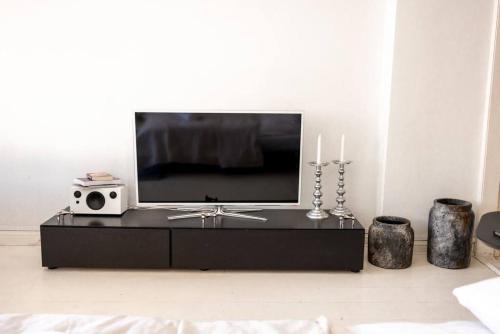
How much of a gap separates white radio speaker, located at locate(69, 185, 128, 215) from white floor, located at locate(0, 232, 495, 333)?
43 centimetres

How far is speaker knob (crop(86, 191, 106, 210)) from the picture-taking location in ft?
11.5

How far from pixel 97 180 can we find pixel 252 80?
4.44 feet

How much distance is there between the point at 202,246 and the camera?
130 inches

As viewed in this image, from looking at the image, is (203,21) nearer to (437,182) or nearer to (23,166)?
(23,166)

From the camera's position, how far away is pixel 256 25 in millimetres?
3635

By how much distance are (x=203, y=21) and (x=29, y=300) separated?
2224mm

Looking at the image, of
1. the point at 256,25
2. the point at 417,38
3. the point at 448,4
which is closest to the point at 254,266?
the point at 256,25

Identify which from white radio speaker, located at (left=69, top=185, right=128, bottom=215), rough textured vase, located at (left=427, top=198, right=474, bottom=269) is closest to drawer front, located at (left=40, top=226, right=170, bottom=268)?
white radio speaker, located at (left=69, top=185, right=128, bottom=215)

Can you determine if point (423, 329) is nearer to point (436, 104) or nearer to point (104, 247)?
point (104, 247)

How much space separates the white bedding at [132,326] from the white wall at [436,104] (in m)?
2.55

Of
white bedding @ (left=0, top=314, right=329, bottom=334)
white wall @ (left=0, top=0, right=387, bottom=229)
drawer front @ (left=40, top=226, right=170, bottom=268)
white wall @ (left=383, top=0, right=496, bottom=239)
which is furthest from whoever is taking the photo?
white wall @ (left=0, top=0, right=387, bottom=229)

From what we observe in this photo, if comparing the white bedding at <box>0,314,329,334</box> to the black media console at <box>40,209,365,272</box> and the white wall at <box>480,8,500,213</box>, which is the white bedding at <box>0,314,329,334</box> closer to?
the black media console at <box>40,209,365,272</box>

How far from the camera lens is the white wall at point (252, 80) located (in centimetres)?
360

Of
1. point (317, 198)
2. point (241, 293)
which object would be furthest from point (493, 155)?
point (241, 293)
